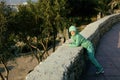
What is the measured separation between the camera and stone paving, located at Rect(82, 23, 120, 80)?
729 cm

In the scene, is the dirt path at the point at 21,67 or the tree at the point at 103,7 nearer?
the dirt path at the point at 21,67

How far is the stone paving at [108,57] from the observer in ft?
23.9

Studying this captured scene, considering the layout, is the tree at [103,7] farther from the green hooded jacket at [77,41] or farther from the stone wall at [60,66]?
the stone wall at [60,66]

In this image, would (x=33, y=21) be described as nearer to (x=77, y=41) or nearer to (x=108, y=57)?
(x=108, y=57)

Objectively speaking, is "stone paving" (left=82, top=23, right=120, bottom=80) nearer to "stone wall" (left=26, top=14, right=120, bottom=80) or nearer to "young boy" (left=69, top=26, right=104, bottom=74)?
"young boy" (left=69, top=26, right=104, bottom=74)

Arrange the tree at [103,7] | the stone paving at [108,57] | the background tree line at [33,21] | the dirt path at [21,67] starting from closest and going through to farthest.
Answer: the stone paving at [108,57]
the background tree line at [33,21]
the dirt path at [21,67]
the tree at [103,7]

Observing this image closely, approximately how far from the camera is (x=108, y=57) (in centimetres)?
948

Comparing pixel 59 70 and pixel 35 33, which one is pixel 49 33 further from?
pixel 59 70

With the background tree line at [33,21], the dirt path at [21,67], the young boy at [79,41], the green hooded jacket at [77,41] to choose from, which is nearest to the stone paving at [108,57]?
the young boy at [79,41]

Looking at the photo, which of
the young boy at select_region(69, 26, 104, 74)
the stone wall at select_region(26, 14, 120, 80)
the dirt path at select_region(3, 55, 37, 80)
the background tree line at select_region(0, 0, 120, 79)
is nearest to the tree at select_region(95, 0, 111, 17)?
the background tree line at select_region(0, 0, 120, 79)

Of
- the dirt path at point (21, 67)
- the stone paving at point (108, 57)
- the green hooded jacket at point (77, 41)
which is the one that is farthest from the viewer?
the dirt path at point (21, 67)

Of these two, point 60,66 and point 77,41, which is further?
point 77,41

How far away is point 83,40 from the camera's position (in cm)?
710

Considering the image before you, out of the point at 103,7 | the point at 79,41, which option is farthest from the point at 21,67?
the point at 79,41
